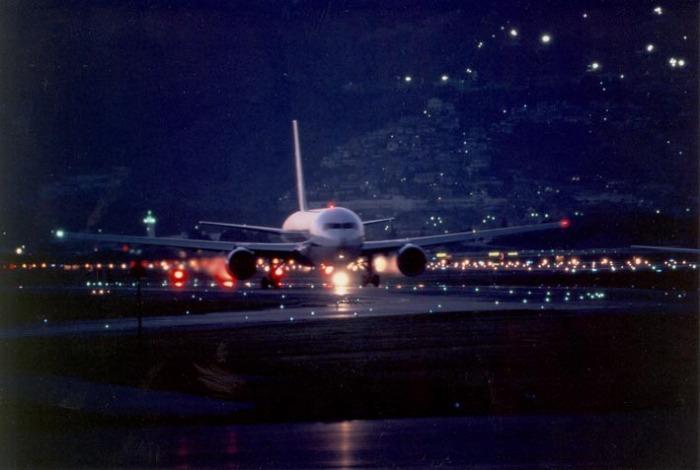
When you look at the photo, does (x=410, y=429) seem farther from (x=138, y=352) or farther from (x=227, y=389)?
(x=138, y=352)

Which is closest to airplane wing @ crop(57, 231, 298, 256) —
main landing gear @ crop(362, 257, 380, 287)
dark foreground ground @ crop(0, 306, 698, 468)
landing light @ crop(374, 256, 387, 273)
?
main landing gear @ crop(362, 257, 380, 287)

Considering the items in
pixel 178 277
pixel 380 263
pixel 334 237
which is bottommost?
pixel 334 237

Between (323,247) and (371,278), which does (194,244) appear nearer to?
(323,247)

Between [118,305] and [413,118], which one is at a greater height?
[413,118]

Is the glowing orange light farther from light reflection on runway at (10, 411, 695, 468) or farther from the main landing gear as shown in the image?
light reflection on runway at (10, 411, 695, 468)

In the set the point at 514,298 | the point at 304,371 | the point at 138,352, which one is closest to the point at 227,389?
the point at 304,371

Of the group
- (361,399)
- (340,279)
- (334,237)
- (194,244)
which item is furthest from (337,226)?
(361,399)

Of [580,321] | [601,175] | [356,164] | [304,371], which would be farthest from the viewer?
[356,164]
